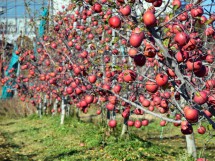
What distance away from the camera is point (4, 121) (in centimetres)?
1598

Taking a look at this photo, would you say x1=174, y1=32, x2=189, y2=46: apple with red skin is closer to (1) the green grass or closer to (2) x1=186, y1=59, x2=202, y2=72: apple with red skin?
(2) x1=186, y1=59, x2=202, y2=72: apple with red skin

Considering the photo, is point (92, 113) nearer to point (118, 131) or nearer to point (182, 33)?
point (118, 131)

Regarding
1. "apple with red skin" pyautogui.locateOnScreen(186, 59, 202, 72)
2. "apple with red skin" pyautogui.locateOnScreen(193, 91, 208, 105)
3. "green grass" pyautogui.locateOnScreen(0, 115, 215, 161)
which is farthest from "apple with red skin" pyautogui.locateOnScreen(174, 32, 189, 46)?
"green grass" pyautogui.locateOnScreen(0, 115, 215, 161)

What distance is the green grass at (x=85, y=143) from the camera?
792cm

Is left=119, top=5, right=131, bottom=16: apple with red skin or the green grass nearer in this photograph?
left=119, top=5, right=131, bottom=16: apple with red skin

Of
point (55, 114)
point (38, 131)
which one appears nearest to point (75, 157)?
point (38, 131)

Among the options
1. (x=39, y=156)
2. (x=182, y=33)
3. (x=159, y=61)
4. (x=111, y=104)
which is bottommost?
(x=39, y=156)

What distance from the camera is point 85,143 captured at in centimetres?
949

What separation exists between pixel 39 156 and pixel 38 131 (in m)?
3.58

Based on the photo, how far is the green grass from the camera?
7918 mm

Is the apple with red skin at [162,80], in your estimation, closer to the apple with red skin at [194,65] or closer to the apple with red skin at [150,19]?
the apple with red skin at [194,65]

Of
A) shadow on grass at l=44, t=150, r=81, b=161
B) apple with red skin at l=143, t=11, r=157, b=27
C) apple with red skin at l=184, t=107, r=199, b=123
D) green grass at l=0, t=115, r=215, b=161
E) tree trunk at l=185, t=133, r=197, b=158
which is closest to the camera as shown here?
apple with red skin at l=143, t=11, r=157, b=27

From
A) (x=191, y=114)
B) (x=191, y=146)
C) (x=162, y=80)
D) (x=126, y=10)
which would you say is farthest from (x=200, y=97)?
(x=191, y=146)

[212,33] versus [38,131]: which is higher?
[212,33]
